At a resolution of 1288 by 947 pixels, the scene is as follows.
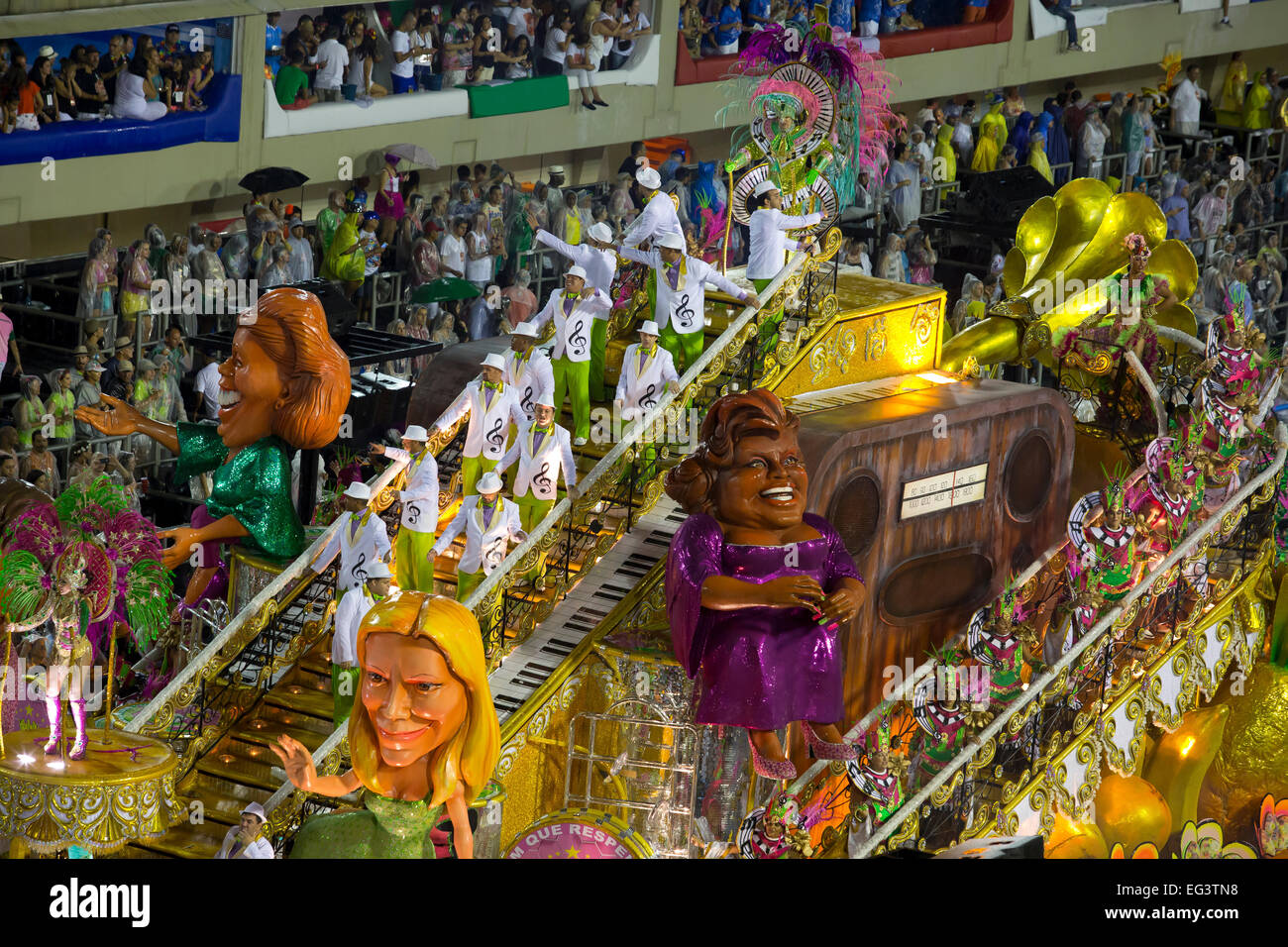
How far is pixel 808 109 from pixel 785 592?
385 cm

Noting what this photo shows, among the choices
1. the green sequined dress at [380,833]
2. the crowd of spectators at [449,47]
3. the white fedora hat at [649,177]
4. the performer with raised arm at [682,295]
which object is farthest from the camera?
the crowd of spectators at [449,47]

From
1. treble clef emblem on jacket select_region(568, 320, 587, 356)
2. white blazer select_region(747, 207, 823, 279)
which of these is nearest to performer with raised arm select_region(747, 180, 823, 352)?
white blazer select_region(747, 207, 823, 279)

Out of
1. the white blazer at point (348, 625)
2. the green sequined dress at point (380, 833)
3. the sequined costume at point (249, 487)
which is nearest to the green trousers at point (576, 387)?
the sequined costume at point (249, 487)

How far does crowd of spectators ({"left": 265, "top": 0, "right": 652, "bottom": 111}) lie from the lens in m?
24.9

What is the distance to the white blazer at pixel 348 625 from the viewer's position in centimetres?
1424

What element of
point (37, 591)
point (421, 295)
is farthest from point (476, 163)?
point (37, 591)

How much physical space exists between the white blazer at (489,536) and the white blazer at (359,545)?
48 centimetres

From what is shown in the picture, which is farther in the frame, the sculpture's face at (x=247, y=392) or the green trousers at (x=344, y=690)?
the sculpture's face at (x=247, y=392)

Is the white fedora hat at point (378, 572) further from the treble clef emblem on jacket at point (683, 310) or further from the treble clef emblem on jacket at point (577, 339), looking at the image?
the treble clef emblem on jacket at point (683, 310)

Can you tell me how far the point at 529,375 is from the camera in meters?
15.5

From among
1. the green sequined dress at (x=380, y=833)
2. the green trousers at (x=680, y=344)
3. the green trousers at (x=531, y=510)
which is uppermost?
the green trousers at (x=680, y=344)

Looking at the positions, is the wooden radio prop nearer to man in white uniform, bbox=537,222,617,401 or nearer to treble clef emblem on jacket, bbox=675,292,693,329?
treble clef emblem on jacket, bbox=675,292,693,329

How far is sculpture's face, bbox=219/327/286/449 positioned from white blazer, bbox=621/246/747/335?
2487 millimetres
